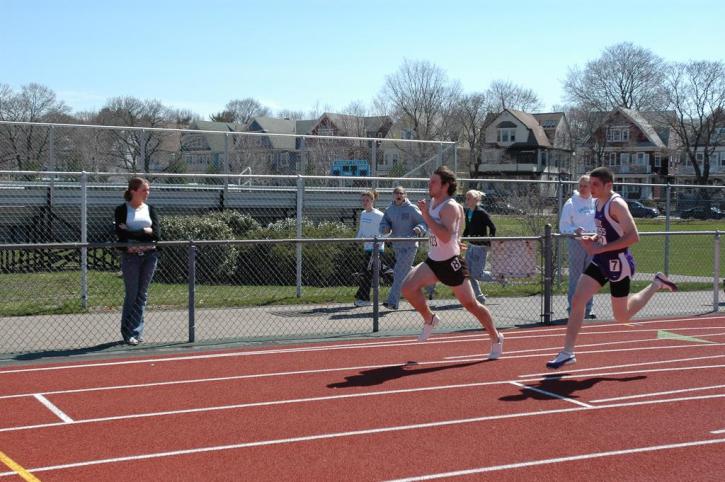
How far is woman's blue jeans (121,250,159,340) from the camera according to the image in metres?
10.6

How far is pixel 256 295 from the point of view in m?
15.1

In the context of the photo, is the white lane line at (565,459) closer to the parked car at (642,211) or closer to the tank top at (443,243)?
the tank top at (443,243)

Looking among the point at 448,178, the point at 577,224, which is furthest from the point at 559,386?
the point at 577,224

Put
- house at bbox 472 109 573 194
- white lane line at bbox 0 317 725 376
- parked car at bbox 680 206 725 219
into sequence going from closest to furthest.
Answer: white lane line at bbox 0 317 725 376 < parked car at bbox 680 206 725 219 < house at bbox 472 109 573 194

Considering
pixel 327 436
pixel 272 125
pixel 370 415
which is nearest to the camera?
pixel 327 436

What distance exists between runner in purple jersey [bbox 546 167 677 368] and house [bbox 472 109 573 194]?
270 feet

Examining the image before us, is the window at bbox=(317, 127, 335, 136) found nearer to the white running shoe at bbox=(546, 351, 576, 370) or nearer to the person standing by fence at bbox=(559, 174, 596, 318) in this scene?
the person standing by fence at bbox=(559, 174, 596, 318)

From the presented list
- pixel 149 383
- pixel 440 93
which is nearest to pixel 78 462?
pixel 149 383

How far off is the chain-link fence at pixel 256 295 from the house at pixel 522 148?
7331cm

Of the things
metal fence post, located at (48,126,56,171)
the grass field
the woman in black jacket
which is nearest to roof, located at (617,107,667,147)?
the grass field

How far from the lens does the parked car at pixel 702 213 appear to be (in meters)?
25.7

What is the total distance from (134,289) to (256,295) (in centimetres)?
456

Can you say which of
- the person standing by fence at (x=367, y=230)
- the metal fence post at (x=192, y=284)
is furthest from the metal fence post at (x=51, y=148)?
the metal fence post at (x=192, y=284)

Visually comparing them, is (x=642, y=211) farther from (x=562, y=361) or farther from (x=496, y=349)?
(x=562, y=361)
